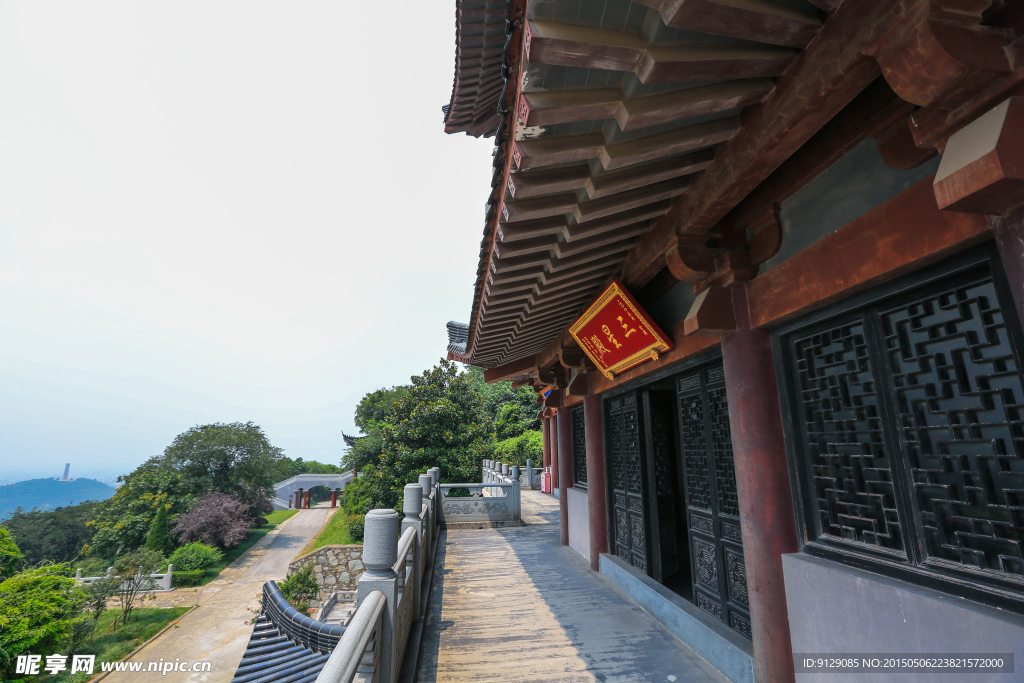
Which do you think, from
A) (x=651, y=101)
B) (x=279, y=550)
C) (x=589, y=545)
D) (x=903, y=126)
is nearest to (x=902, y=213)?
(x=903, y=126)

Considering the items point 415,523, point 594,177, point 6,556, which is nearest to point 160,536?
point 6,556

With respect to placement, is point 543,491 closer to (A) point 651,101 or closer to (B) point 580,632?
(B) point 580,632

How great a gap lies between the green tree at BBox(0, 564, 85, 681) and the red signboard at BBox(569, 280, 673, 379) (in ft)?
59.6

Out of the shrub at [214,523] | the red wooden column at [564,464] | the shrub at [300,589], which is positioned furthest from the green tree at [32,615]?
the red wooden column at [564,464]

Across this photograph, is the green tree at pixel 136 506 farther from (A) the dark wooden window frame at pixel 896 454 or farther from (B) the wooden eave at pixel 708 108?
(A) the dark wooden window frame at pixel 896 454

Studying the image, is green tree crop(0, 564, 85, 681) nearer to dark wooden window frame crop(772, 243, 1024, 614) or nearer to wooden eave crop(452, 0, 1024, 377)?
wooden eave crop(452, 0, 1024, 377)

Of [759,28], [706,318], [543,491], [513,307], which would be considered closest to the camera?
[759,28]

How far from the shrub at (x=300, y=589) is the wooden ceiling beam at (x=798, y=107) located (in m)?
22.6

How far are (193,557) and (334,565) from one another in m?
7.53

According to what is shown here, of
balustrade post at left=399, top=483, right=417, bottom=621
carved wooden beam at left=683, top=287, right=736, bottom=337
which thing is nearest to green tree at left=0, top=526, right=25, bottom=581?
balustrade post at left=399, top=483, right=417, bottom=621

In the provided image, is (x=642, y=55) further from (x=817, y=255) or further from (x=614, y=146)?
(x=817, y=255)

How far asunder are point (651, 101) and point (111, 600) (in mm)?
29605

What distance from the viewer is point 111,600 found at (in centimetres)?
2122

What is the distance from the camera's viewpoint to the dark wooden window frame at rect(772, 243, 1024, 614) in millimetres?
1947
